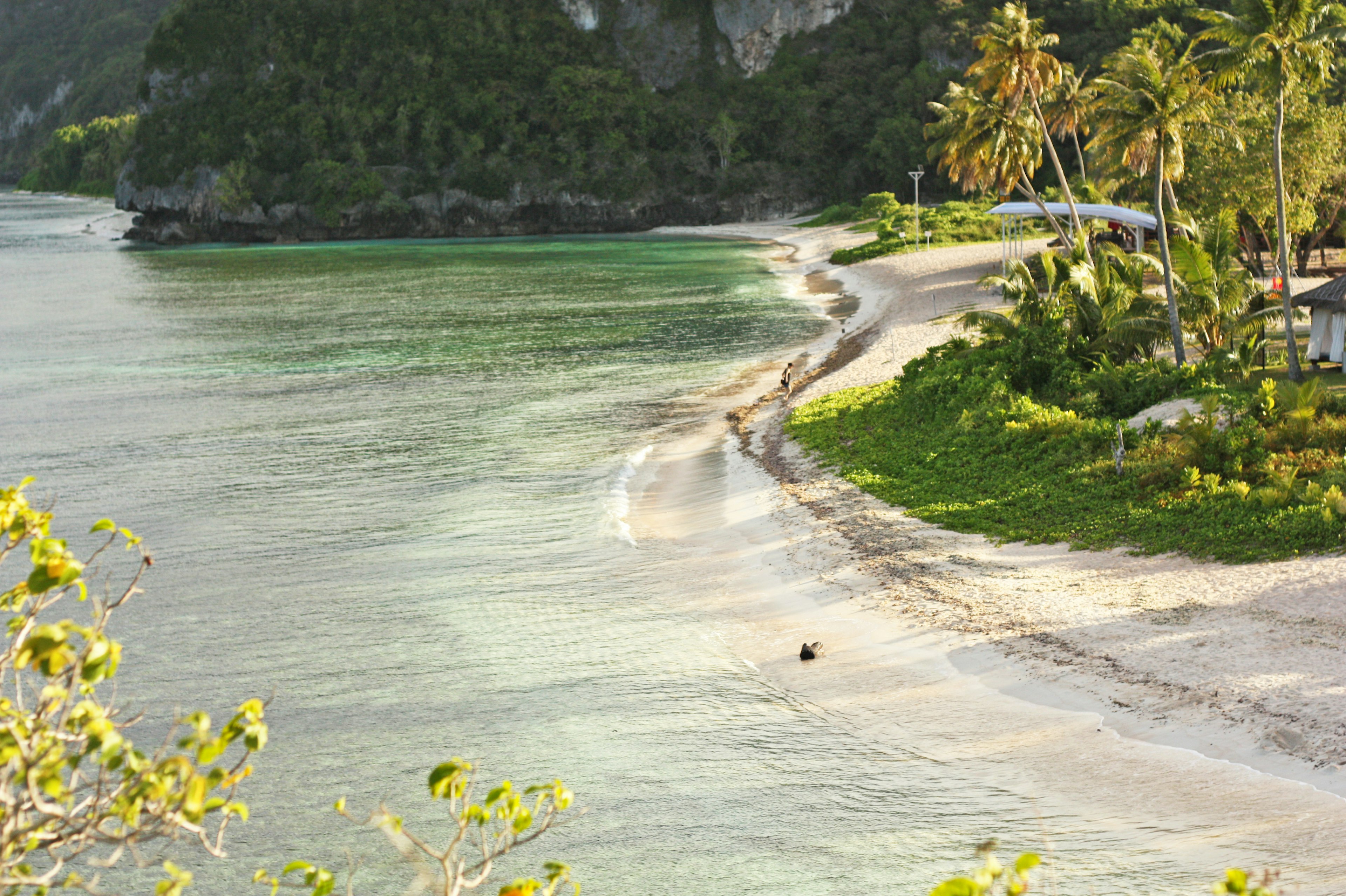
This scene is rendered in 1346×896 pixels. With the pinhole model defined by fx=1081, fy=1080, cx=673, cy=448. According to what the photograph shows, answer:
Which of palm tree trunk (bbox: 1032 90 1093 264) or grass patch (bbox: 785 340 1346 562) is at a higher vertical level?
palm tree trunk (bbox: 1032 90 1093 264)

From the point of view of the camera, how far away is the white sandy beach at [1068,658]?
11.0 meters

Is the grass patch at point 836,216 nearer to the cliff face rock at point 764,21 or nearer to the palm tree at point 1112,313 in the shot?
the cliff face rock at point 764,21

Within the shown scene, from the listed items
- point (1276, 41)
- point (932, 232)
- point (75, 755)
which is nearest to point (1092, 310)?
point (1276, 41)

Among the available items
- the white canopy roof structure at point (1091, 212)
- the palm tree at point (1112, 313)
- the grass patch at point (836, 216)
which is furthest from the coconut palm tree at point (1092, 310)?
the grass patch at point (836, 216)

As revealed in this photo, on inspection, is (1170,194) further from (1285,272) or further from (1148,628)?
(1148,628)

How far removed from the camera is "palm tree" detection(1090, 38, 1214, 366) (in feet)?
79.3

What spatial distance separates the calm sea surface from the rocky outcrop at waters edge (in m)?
80.9

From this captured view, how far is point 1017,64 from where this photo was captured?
34281mm

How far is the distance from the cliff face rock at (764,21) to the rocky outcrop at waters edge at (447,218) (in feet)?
76.4

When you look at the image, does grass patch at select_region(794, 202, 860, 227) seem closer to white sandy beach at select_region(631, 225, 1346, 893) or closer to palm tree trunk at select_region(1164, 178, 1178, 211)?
palm tree trunk at select_region(1164, 178, 1178, 211)

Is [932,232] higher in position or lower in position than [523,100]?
lower

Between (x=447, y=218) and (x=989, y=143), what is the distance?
102980 mm

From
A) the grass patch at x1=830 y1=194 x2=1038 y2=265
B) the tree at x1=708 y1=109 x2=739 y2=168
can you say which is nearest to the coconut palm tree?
the grass patch at x1=830 y1=194 x2=1038 y2=265

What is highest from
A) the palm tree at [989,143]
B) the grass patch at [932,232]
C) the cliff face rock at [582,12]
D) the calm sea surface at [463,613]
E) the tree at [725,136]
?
the cliff face rock at [582,12]
